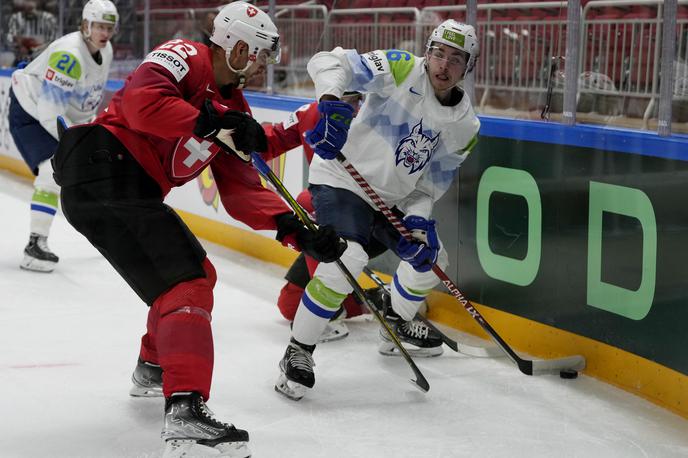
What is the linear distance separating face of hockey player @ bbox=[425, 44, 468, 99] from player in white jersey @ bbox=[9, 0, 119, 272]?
2.11 m

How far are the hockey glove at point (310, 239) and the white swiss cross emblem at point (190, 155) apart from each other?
250mm

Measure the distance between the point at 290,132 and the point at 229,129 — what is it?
743 millimetres

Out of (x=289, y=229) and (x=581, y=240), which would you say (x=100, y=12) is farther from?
(x=581, y=240)

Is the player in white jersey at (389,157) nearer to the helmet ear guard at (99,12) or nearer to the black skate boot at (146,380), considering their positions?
the black skate boot at (146,380)

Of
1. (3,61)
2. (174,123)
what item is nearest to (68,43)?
(174,123)

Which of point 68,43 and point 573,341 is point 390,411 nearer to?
point 573,341

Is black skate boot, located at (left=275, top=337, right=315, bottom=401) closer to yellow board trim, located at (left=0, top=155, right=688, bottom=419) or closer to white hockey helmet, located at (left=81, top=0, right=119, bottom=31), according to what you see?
yellow board trim, located at (left=0, top=155, right=688, bottom=419)

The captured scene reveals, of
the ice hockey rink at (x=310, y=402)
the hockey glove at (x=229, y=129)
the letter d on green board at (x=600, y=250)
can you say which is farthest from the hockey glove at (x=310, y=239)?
the letter d on green board at (x=600, y=250)

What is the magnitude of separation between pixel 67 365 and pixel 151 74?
125cm

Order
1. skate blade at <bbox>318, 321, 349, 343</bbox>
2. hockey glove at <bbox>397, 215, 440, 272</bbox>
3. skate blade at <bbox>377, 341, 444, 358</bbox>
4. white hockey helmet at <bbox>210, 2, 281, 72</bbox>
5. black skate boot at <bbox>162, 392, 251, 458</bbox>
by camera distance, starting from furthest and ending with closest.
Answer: skate blade at <bbox>318, 321, 349, 343</bbox> → skate blade at <bbox>377, 341, 444, 358</bbox> → hockey glove at <bbox>397, 215, 440, 272</bbox> → white hockey helmet at <bbox>210, 2, 281, 72</bbox> → black skate boot at <bbox>162, 392, 251, 458</bbox>

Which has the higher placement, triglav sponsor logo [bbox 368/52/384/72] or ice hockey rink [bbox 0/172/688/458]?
triglav sponsor logo [bbox 368/52/384/72]

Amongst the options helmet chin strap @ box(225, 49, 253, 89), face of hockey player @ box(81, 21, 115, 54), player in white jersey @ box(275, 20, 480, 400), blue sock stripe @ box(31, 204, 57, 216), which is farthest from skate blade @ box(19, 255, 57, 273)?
helmet chin strap @ box(225, 49, 253, 89)

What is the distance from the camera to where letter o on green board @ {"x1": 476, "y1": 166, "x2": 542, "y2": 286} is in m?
3.53

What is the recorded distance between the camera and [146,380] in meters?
2.94
